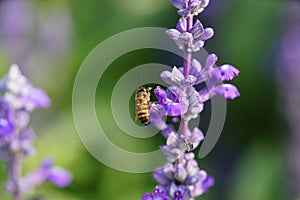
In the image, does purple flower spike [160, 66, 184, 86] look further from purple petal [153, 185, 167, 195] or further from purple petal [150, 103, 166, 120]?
purple petal [153, 185, 167, 195]

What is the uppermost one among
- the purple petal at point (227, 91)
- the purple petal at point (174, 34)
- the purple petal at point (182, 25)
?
the purple petal at point (182, 25)

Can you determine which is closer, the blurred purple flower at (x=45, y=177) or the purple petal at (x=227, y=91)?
the purple petal at (x=227, y=91)

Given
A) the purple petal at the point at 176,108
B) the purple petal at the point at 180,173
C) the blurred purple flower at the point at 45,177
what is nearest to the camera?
the purple petal at the point at 176,108

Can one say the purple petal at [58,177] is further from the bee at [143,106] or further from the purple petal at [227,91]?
the purple petal at [227,91]

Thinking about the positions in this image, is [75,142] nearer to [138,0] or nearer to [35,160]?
[35,160]

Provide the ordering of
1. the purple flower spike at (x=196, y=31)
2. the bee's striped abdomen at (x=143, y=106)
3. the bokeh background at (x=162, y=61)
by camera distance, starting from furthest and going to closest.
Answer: the bokeh background at (x=162, y=61) < the bee's striped abdomen at (x=143, y=106) < the purple flower spike at (x=196, y=31)

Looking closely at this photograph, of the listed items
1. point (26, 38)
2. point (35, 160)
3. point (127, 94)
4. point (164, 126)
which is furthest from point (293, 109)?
point (164, 126)

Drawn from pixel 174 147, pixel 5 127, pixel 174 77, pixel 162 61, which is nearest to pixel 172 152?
pixel 174 147

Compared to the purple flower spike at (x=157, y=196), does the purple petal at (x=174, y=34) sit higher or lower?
higher

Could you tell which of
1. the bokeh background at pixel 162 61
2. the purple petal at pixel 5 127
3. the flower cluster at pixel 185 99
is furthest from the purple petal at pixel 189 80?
the bokeh background at pixel 162 61
